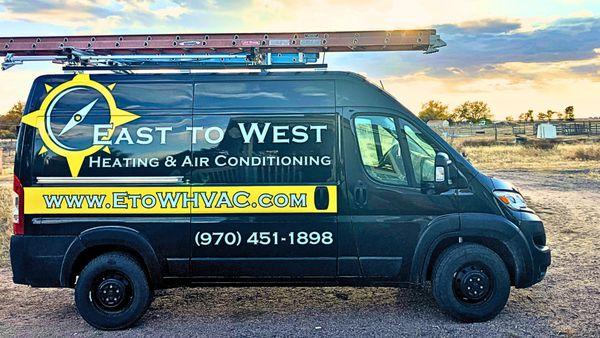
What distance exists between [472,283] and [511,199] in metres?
0.92

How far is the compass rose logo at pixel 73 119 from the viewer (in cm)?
523

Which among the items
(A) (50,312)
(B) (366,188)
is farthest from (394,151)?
(A) (50,312)

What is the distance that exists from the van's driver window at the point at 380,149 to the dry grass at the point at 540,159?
2001 centimetres

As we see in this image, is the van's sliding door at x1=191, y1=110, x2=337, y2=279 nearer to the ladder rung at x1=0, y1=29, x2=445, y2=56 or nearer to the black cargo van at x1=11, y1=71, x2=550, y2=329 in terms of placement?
the black cargo van at x1=11, y1=71, x2=550, y2=329

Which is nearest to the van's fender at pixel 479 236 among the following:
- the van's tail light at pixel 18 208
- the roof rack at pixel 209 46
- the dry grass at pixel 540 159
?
the roof rack at pixel 209 46

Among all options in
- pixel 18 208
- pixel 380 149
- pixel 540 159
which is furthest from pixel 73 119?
pixel 540 159

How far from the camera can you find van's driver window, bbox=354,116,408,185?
523 centimetres

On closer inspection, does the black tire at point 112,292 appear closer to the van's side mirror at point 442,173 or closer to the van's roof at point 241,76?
the van's roof at point 241,76

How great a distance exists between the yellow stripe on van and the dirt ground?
1166 millimetres

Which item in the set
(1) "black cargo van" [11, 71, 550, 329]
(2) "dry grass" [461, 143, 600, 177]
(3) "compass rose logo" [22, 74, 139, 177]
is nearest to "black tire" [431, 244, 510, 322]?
(1) "black cargo van" [11, 71, 550, 329]

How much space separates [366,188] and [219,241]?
1526 mm

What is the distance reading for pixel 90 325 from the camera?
5.36m

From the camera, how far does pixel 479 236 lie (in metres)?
5.23

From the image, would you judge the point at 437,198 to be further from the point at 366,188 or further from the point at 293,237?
the point at 293,237
